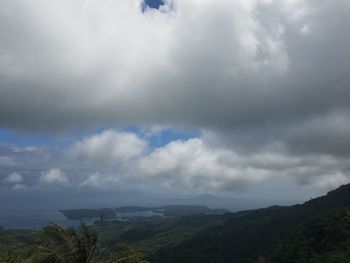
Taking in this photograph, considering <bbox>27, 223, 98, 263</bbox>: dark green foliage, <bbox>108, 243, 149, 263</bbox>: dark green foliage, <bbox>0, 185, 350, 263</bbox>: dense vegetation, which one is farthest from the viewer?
<bbox>108, 243, 149, 263</bbox>: dark green foliage

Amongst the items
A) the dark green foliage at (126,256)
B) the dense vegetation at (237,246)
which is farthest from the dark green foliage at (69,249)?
the dark green foliage at (126,256)

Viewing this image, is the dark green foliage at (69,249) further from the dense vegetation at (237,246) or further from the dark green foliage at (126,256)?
the dark green foliage at (126,256)

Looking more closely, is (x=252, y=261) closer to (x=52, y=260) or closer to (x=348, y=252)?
(x=348, y=252)

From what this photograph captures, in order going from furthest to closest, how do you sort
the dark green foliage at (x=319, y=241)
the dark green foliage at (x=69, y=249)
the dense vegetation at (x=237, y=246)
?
1. the dark green foliage at (x=319, y=241)
2. the dense vegetation at (x=237, y=246)
3. the dark green foliage at (x=69, y=249)

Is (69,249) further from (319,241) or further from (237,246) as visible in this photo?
(237,246)

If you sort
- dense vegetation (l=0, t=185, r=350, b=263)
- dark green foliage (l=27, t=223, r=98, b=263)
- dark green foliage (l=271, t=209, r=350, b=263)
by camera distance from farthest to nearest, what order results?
dark green foliage (l=271, t=209, r=350, b=263) < dense vegetation (l=0, t=185, r=350, b=263) < dark green foliage (l=27, t=223, r=98, b=263)

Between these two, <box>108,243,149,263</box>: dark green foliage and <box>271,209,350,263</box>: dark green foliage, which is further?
<box>271,209,350,263</box>: dark green foliage

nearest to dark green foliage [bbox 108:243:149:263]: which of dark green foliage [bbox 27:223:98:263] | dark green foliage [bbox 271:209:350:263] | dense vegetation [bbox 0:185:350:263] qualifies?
dense vegetation [bbox 0:185:350:263]

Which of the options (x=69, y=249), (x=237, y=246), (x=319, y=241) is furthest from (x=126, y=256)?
(x=237, y=246)

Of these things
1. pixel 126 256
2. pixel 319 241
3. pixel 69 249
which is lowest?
pixel 126 256

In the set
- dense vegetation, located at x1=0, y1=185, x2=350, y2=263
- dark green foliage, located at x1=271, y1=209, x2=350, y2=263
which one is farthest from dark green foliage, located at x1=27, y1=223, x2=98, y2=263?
dark green foliage, located at x1=271, y1=209, x2=350, y2=263

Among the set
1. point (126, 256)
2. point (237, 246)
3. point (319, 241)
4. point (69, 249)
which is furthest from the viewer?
point (237, 246)

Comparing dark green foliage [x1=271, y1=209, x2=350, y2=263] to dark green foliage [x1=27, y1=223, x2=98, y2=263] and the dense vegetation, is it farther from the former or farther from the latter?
dark green foliage [x1=27, y1=223, x2=98, y2=263]

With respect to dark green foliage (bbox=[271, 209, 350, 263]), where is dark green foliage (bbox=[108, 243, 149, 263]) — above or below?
below
